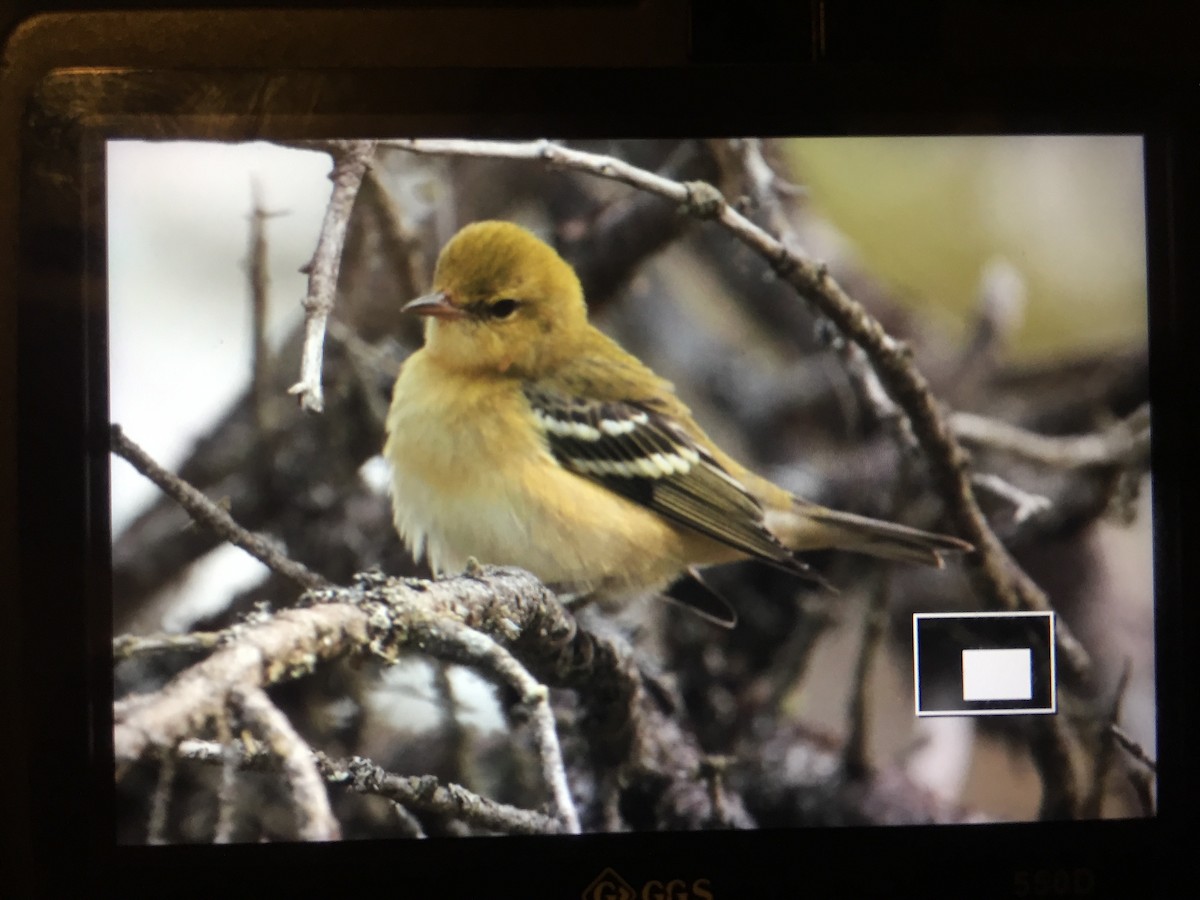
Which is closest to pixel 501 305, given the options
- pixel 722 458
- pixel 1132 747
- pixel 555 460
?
pixel 555 460

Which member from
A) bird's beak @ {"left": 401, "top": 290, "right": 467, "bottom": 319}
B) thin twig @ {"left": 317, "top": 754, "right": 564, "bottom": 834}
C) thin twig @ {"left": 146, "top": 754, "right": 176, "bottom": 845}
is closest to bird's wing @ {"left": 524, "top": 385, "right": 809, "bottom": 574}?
bird's beak @ {"left": 401, "top": 290, "right": 467, "bottom": 319}

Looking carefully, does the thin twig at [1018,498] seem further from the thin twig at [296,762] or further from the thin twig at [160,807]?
the thin twig at [160,807]

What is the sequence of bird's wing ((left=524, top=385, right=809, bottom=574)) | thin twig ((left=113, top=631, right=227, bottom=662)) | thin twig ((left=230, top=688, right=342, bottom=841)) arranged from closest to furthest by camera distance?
thin twig ((left=230, top=688, right=342, bottom=841)) → thin twig ((left=113, top=631, right=227, bottom=662)) → bird's wing ((left=524, top=385, right=809, bottom=574))

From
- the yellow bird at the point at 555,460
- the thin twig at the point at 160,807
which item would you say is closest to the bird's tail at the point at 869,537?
the yellow bird at the point at 555,460

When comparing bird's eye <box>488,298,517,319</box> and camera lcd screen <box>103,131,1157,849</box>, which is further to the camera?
bird's eye <box>488,298,517,319</box>

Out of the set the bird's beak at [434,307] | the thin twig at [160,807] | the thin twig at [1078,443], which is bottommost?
the thin twig at [160,807]

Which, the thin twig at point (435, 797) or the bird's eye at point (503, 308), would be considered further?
the bird's eye at point (503, 308)

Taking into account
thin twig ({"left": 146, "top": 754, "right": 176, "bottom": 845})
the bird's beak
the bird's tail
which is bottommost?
thin twig ({"left": 146, "top": 754, "right": 176, "bottom": 845})

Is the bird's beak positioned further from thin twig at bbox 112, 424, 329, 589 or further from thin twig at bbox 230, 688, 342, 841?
thin twig at bbox 230, 688, 342, 841
